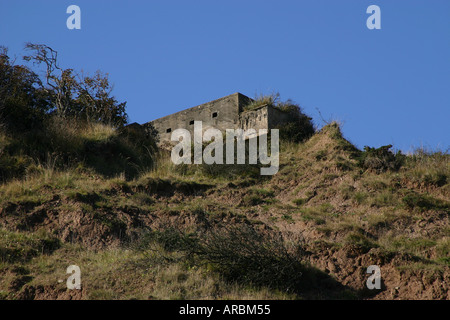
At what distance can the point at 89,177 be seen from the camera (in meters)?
16.7

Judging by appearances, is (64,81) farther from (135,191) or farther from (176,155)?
(135,191)

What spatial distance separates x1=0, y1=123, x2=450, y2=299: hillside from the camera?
10.8m

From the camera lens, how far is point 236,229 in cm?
1198

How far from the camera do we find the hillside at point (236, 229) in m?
10.8

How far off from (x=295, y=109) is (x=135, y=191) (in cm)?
737
